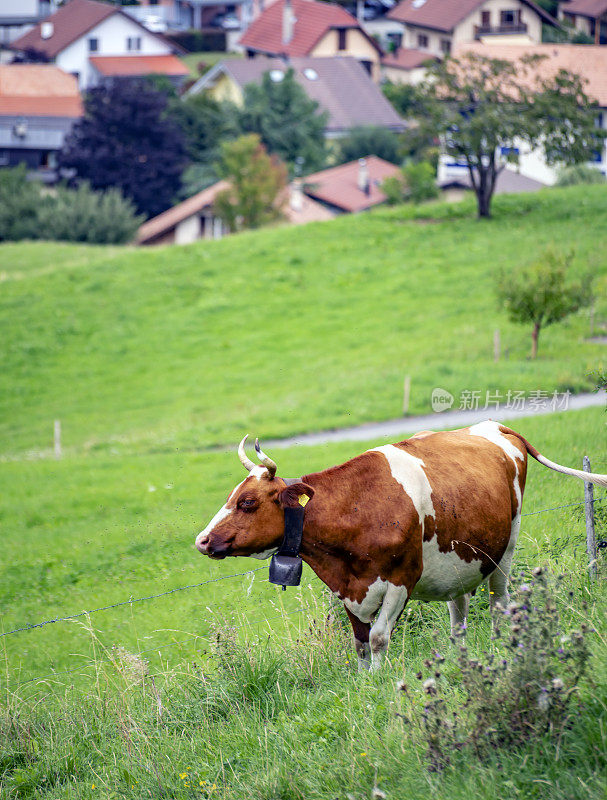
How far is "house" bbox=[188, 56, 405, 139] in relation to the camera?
7850cm

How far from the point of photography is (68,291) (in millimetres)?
37312

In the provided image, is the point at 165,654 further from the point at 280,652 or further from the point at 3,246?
the point at 3,246

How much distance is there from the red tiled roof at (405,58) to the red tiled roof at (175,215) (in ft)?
115

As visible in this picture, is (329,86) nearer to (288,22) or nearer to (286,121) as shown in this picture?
(286,121)

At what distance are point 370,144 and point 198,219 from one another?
18.7 m

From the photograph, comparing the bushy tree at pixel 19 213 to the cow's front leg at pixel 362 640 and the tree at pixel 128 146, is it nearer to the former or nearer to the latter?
the tree at pixel 128 146

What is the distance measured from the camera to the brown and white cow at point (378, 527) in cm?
615

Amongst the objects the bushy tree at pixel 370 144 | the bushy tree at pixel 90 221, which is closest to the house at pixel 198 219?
the bushy tree at pixel 90 221

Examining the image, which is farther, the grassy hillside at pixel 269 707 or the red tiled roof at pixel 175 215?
the red tiled roof at pixel 175 215

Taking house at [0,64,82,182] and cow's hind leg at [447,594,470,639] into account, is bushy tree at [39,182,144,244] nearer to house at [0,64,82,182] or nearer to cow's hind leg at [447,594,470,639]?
house at [0,64,82,182]

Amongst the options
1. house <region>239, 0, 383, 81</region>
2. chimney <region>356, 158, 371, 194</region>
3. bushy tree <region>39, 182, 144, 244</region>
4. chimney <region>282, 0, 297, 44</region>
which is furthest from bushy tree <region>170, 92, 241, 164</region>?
chimney <region>282, 0, 297, 44</region>

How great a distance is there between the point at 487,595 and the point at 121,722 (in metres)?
3.20

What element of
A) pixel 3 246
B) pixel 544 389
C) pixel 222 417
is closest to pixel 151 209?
pixel 3 246

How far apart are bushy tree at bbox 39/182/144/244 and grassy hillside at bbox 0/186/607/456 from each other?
9.62 meters
